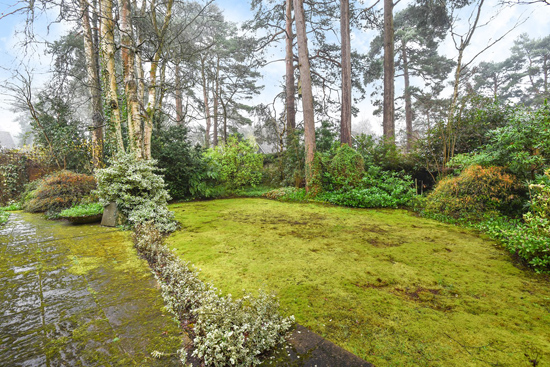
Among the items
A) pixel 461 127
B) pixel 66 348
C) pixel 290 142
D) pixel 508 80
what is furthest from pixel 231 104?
pixel 508 80

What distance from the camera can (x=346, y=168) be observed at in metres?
6.35

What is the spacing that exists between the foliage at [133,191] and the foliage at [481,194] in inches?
201

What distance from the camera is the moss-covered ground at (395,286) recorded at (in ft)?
4.28

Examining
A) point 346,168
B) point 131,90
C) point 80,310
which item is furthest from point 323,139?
point 80,310

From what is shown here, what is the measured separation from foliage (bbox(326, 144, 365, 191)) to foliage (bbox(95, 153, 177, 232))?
4497 millimetres

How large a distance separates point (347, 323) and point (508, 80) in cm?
3211

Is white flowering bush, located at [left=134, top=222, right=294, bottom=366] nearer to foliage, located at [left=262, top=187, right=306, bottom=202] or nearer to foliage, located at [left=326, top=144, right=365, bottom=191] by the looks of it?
foliage, located at [left=326, top=144, right=365, bottom=191]

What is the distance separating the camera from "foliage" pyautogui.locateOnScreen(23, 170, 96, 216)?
545cm

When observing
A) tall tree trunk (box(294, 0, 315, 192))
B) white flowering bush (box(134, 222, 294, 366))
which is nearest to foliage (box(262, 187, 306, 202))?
tall tree trunk (box(294, 0, 315, 192))

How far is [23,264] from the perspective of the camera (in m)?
2.41

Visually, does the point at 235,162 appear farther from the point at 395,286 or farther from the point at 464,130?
the point at 395,286

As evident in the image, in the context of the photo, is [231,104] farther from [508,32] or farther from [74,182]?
[508,32]

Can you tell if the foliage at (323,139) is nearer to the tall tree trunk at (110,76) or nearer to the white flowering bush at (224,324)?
the tall tree trunk at (110,76)

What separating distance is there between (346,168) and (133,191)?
521 cm
